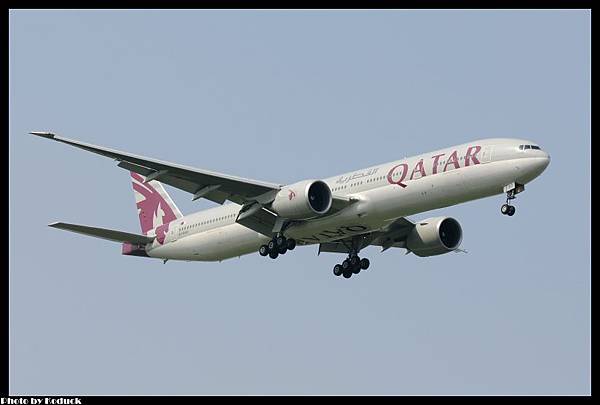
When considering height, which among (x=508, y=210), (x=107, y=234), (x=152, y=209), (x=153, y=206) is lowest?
(x=508, y=210)

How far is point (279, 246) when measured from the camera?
178 feet

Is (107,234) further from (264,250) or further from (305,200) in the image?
(305,200)

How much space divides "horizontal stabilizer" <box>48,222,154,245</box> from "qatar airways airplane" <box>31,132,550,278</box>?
0.17 feet

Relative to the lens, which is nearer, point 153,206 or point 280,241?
point 280,241

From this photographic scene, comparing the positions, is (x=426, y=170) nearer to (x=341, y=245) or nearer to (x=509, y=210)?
(x=509, y=210)

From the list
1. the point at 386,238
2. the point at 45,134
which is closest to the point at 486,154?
the point at 386,238

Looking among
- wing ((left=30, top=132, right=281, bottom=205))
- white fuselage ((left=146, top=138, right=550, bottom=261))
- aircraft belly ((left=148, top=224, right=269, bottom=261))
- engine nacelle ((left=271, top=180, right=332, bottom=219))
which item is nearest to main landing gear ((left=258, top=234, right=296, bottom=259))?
white fuselage ((left=146, top=138, right=550, bottom=261))

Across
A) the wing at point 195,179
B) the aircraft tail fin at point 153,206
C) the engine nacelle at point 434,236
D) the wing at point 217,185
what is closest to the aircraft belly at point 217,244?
the wing at point 217,185

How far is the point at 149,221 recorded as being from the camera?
207ft

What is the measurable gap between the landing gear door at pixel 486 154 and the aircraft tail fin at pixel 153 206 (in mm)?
16824

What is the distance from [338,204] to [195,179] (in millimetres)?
5827
